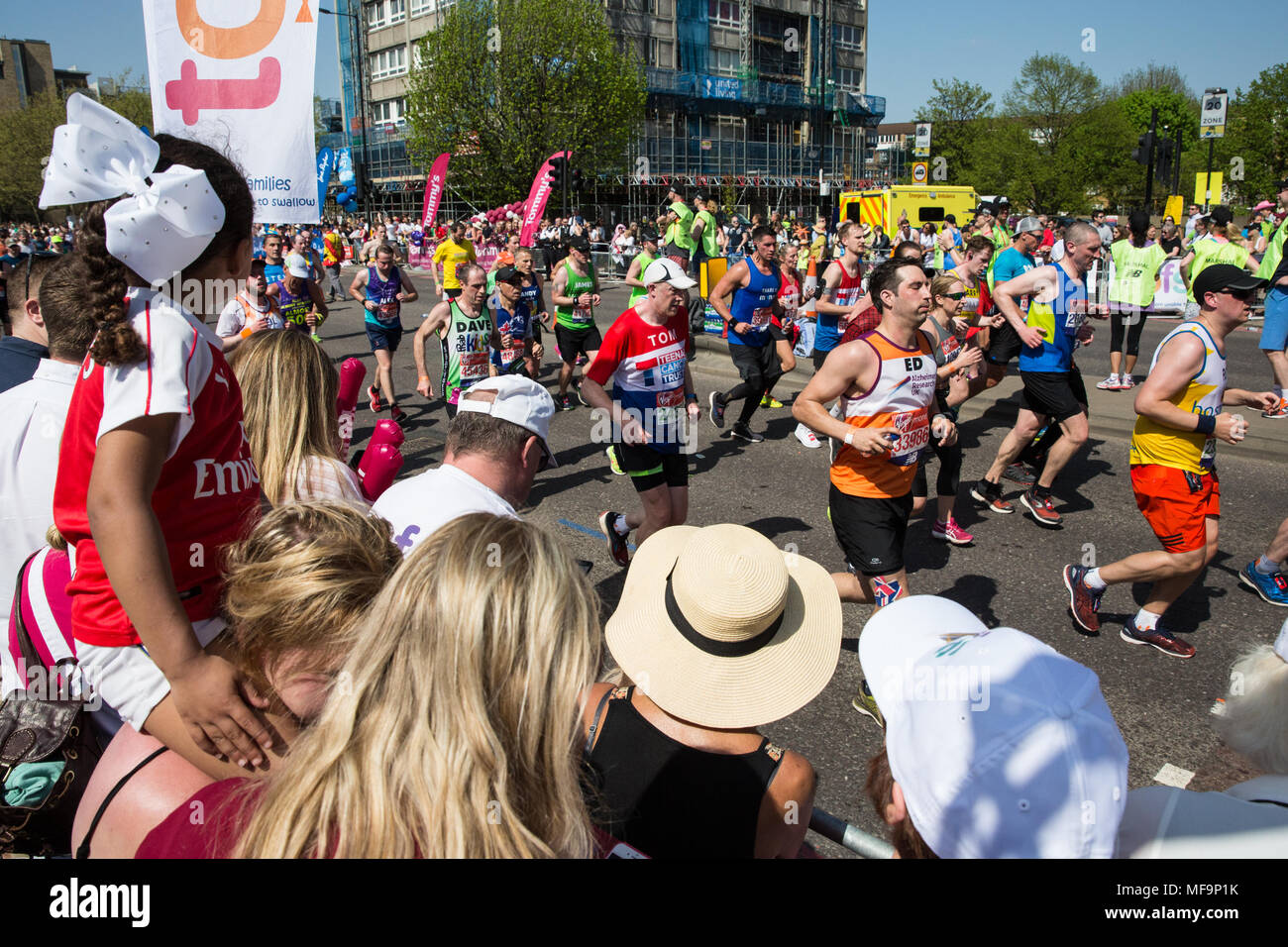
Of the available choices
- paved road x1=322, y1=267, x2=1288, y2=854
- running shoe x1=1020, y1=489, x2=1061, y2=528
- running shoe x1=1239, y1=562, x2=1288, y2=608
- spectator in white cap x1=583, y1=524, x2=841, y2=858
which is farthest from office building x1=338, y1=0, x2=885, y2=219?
spectator in white cap x1=583, y1=524, x2=841, y2=858

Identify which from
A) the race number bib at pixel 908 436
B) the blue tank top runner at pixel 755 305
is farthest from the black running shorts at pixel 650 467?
the blue tank top runner at pixel 755 305

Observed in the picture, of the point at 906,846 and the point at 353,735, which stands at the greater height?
the point at 353,735

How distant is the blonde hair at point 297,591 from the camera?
1.56 m

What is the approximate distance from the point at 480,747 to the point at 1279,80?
4330cm

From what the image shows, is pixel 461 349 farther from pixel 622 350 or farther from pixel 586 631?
pixel 586 631

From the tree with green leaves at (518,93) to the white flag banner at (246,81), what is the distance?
43.1 meters

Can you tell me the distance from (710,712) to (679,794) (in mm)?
179

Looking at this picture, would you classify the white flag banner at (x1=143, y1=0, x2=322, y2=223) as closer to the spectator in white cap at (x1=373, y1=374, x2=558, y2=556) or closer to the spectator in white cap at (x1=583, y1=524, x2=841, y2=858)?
the spectator in white cap at (x1=373, y1=374, x2=558, y2=556)

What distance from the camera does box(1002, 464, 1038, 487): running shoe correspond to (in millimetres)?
6850

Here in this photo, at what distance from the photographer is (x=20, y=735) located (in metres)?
1.72

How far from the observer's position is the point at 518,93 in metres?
43.0

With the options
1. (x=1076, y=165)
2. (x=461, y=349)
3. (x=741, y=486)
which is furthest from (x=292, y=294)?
(x=1076, y=165)

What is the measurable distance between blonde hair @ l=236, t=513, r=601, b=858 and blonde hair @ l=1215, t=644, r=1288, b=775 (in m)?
1.46

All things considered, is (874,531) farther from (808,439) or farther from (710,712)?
(808,439)
